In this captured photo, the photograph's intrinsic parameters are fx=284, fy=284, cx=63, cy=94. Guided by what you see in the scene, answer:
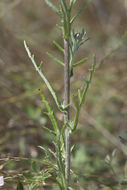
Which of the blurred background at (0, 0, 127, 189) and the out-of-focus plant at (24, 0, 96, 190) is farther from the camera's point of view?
the blurred background at (0, 0, 127, 189)

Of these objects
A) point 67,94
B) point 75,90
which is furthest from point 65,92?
point 75,90

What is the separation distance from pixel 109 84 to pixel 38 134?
1.02 m

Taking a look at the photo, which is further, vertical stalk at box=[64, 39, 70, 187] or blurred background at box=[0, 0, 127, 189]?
blurred background at box=[0, 0, 127, 189]

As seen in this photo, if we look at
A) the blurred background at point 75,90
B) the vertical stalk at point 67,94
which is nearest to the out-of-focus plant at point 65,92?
the vertical stalk at point 67,94

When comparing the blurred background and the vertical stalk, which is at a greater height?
the blurred background

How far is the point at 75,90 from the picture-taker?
2439 millimetres

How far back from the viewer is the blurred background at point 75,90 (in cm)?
176

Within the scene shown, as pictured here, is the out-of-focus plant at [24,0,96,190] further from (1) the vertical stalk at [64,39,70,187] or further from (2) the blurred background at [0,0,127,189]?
(2) the blurred background at [0,0,127,189]

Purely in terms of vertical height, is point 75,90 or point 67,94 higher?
point 75,90

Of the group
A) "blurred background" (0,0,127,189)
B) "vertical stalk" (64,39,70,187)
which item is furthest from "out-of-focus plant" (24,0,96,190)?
"blurred background" (0,0,127,189)

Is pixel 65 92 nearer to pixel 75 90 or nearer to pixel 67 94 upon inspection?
pixel 67 94

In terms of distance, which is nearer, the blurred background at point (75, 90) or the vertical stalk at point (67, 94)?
the vertical stalk at point (67, 94)

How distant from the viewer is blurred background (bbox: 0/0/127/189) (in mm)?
1757

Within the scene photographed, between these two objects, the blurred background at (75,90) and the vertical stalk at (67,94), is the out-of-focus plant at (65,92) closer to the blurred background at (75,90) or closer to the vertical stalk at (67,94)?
the vertical stalk at (67,94)
